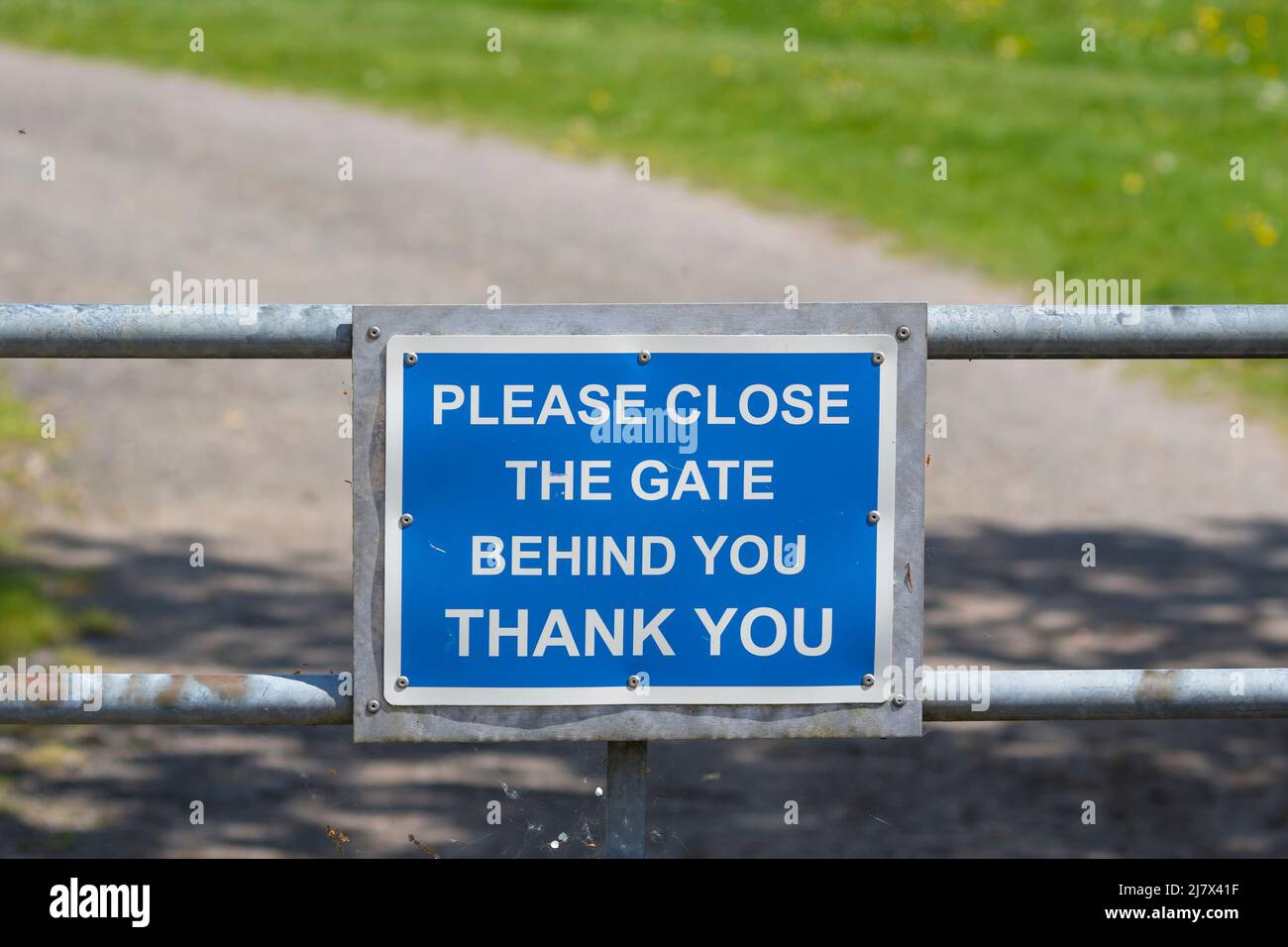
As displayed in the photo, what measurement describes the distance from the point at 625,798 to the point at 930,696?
0.47 meters

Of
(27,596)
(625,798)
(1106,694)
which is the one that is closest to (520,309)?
(625,798)

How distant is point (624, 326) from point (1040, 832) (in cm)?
260

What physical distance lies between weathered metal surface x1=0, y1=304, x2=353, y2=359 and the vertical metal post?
2.33 feet

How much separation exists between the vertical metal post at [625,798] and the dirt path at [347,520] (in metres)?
1.81

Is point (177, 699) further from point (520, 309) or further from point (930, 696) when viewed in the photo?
point (930, 696)

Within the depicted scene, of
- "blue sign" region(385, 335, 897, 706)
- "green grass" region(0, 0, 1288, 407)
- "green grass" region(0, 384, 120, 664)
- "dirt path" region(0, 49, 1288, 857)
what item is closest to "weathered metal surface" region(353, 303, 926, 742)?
"blue sign" region(385, 335, 897, 706)

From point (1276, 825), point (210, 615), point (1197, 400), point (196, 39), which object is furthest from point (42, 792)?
point (196, 39)

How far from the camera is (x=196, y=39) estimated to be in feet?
49.1

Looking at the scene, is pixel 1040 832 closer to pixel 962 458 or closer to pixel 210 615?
pixel 210 615

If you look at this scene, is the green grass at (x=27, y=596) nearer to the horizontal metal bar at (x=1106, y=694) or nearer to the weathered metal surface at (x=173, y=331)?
the weathered metal surface at (x=173, y=331)

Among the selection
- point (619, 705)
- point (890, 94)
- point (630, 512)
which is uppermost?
point (890, 94)

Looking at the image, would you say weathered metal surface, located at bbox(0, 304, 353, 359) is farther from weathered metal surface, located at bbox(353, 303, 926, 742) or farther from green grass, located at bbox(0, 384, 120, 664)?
green grass, located at bbox(0, 384, 120, 664)

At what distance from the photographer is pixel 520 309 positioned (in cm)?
239

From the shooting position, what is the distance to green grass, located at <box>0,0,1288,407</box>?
10.8 metres
